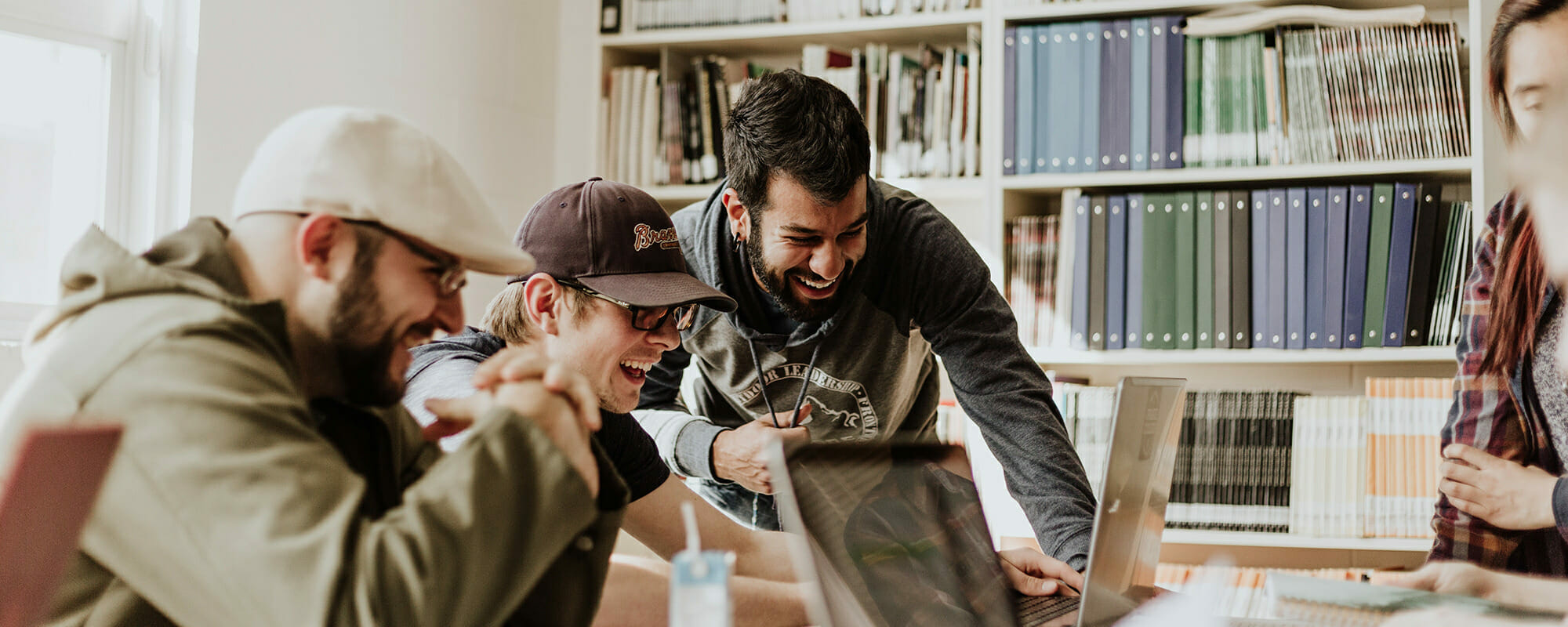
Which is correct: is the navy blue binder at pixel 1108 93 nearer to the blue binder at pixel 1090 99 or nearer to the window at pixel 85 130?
the blue binder at pixel 1090 99

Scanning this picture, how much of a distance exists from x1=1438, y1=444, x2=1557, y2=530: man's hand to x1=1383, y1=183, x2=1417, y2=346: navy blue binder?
2.93ft

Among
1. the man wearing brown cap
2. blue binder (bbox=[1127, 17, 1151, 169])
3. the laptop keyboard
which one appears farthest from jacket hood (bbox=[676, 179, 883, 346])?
blue binder (bbox=[1127, 17, 1151, 169])

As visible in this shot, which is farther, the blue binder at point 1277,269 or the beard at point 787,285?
the blue binder at point 1277,269

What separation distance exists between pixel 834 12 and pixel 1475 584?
2025mm

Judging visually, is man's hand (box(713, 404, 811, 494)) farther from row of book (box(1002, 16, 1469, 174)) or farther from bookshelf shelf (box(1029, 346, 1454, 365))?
row of book (box(1002, 16, 1469, 174))

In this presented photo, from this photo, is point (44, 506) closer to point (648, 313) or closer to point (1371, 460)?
point (648, 313)

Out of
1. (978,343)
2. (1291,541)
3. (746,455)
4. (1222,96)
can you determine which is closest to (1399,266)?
(1222,96)

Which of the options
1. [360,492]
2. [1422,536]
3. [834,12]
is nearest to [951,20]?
[834,12]

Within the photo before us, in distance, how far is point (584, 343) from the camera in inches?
61.9

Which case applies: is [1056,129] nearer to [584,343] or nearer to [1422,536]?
[1422,536]

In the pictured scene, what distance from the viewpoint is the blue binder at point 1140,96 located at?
2.70m

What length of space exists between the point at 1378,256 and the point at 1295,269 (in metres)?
0.17

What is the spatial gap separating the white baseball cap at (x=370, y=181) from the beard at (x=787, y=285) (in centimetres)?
94

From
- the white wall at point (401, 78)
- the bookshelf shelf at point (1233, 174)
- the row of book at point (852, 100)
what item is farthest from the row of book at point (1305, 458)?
the white wall at point (401, 78)
